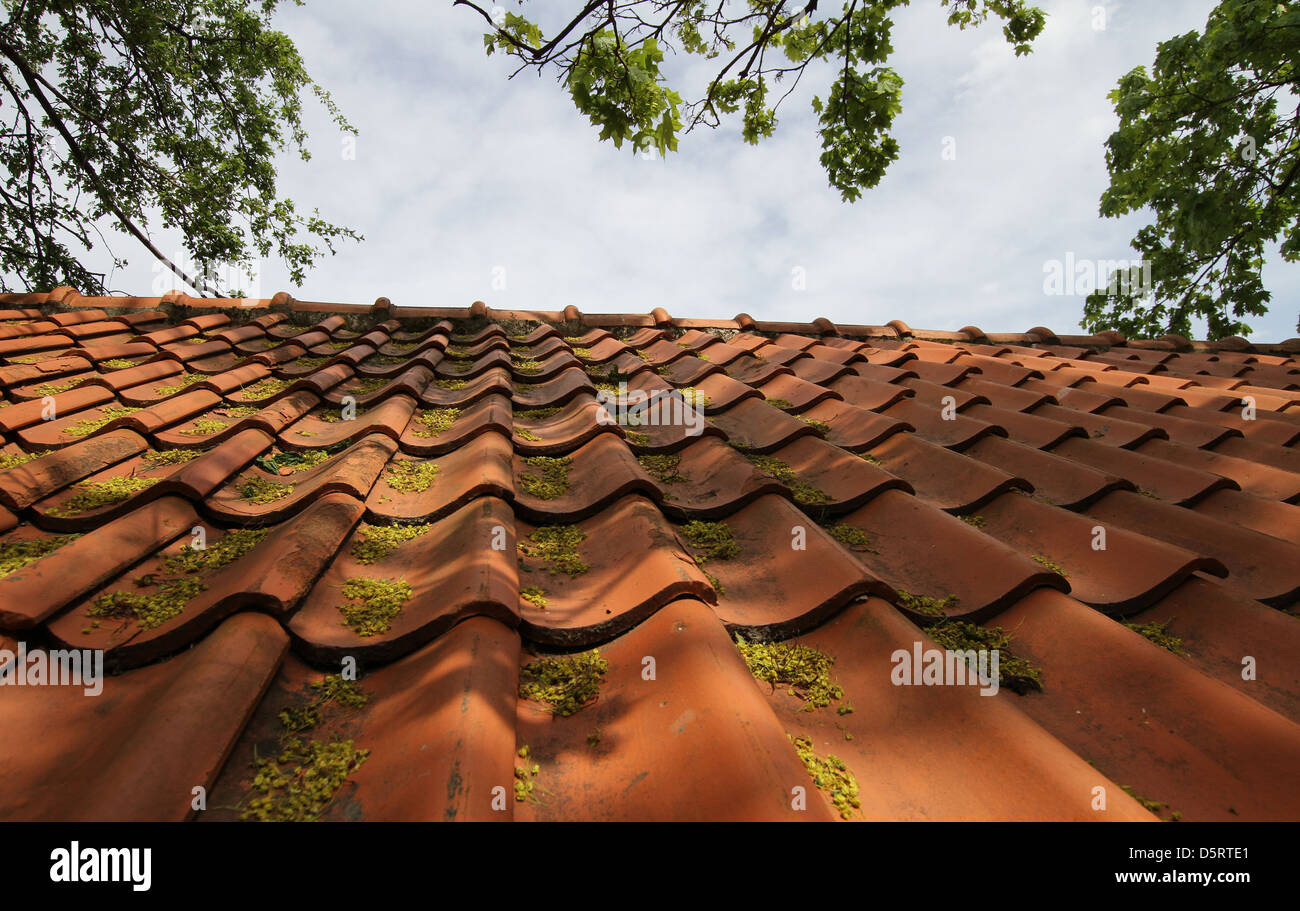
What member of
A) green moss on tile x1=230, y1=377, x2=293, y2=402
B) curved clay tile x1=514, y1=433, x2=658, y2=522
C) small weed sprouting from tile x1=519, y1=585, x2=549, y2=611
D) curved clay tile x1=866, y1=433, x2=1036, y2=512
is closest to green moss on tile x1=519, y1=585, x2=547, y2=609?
small weed sprouting from tile x1=519, y1=585, x2=549, y2=611

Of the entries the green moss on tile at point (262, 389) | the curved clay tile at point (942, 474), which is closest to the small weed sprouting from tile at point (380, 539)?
the green moss on tile at point (262, 389)

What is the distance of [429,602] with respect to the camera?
1.47 meters

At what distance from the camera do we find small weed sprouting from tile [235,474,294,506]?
81.4 inches

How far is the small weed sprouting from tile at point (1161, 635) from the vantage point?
162 cm

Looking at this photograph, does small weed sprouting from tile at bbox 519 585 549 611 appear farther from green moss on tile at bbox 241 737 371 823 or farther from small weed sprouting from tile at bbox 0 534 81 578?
small weed sprouting from tile at bbox 0 534 81 578

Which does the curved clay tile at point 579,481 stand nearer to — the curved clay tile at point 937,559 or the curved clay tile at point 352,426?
the curved clay tile at point 352,426

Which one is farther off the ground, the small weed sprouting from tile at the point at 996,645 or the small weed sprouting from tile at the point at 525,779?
the small weed sprouting from tile at the point at 996,645

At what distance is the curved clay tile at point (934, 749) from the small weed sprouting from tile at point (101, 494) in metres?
2.09

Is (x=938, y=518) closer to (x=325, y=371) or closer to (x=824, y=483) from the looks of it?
(x=824, y=483)

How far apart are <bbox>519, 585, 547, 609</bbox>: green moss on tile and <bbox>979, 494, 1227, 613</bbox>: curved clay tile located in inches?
56.2

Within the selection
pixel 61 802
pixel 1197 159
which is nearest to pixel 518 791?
pixel 61 802

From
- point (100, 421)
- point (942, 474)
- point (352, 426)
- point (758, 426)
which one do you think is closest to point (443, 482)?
point (352, 426)

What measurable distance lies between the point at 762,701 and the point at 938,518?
1.21 meters

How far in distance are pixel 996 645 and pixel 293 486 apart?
7.47 feet
